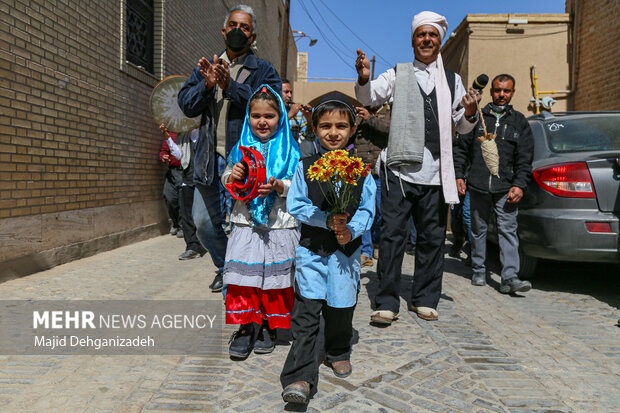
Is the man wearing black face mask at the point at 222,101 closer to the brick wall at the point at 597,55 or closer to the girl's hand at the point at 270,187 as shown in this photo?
the girl's hand at the point at 270,187

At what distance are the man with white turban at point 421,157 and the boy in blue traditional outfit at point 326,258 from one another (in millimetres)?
927

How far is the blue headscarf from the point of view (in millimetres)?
2898

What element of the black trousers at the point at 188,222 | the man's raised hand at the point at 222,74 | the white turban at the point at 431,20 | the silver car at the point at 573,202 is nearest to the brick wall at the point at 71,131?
the black trousers at the point at 188,222

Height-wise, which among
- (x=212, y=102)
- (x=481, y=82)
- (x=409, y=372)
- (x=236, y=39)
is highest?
(x=236, y=39)

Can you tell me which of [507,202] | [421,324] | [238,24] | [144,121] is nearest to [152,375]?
[421,324]

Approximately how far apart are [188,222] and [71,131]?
73.9 inches

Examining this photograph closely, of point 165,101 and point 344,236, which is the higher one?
point 165,101

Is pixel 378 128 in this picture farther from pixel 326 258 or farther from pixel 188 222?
pixel 188 222

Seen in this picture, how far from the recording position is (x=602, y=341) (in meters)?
3.21

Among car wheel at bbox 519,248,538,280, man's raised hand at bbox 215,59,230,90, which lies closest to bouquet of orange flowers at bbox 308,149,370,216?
man's raised hand at bbox 215,59,230,90

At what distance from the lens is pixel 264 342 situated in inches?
116

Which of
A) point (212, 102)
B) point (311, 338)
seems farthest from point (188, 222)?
point (311, 338)

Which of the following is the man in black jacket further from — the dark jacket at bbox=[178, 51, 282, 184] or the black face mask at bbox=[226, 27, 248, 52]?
the black face mask at bbox=[226, 27, 248, 52]

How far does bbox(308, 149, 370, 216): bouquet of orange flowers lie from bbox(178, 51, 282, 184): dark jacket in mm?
1183
